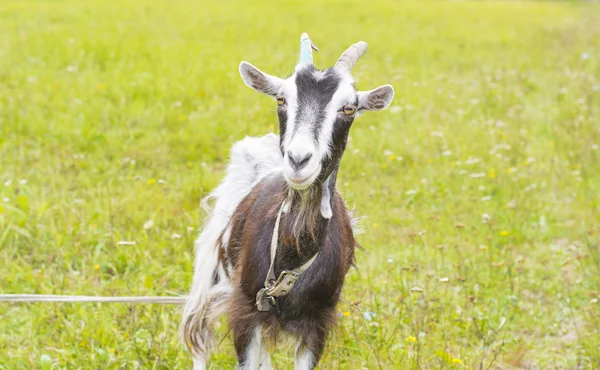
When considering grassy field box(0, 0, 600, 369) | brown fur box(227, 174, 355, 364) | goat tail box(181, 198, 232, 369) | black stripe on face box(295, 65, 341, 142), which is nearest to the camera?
black stripe on face box(295, 65, 341, 142)

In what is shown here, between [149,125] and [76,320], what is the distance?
3.50 m

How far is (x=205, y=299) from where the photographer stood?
4137mm

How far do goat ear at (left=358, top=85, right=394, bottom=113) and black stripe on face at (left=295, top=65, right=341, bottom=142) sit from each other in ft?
0.55

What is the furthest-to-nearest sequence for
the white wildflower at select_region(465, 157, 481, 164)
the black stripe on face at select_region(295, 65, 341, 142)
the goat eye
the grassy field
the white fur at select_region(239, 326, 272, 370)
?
the white wildflower at select_region(465, 157, 481, 164), the grassy field, the white fur at select_region(239, 326, 272, 370), the goat eye, the black stripe on face at select_region(295, 65, 341, 142)

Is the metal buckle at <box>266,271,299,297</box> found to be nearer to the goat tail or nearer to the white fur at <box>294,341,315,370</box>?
the white fur at <box>294,341,315,370</box>

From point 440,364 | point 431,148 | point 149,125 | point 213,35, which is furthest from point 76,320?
point 213,35

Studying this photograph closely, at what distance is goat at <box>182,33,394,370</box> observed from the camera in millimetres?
3084

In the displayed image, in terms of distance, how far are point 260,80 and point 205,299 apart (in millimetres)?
1373

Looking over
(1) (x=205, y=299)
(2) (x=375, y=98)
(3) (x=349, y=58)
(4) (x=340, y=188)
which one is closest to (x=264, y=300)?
(1) (x=205, y=299)

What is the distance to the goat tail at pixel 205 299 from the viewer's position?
399 centimetres

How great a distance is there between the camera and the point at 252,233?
139 inches

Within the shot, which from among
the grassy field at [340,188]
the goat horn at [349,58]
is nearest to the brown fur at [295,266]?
the grassy field at [340,188]

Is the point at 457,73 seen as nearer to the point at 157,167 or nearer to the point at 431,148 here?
the point at 431,148

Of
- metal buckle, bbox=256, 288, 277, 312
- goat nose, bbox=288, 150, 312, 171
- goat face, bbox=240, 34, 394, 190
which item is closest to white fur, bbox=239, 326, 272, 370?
metal buckle, bbox=256, 288, 277, 312
